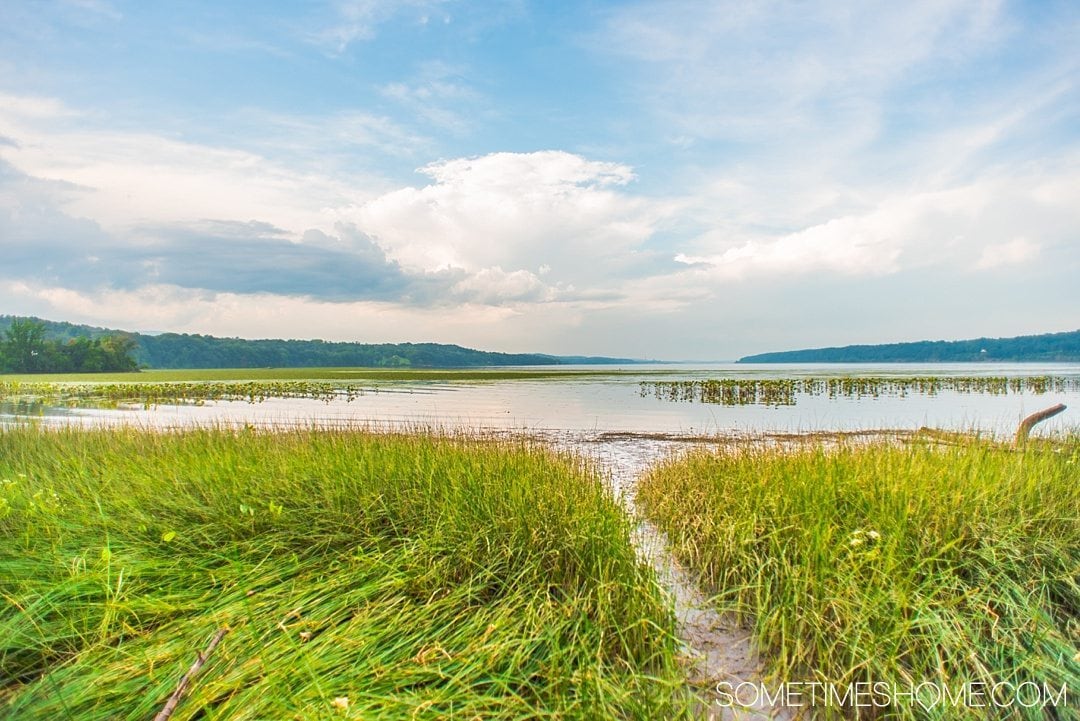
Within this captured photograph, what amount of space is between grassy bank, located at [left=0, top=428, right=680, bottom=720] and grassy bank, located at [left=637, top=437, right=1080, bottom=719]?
0.96m

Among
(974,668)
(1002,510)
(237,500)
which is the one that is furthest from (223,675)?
(1002,510)

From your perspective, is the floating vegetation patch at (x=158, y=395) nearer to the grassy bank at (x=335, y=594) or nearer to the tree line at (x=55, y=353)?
the tree line at (x=55, y=353)

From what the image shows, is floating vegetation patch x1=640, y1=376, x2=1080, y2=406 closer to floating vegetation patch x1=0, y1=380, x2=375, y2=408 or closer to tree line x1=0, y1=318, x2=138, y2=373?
floating vegetation patch x1=0, y1=380, x2=375, y2=408

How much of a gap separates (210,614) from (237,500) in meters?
2.09

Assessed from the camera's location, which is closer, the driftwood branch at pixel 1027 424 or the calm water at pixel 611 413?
the driftwood branch at pixel 1027 424

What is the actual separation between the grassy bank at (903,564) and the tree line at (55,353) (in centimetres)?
6990

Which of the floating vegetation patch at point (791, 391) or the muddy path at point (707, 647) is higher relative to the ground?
the muddy path at point (707, 647)

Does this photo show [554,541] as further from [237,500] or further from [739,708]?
[237,500]

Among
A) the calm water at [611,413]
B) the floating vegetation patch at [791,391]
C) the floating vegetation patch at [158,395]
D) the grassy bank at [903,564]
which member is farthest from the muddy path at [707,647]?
the floating vegetation patch at [158,395]

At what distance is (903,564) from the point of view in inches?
173

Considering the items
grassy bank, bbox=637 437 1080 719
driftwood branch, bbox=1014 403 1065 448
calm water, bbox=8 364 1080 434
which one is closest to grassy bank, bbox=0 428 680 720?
grassy bank, bbox=637 437 1080 719

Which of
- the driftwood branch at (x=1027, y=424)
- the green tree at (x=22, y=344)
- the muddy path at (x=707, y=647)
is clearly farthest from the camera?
the green tree at (x=22, y=344)

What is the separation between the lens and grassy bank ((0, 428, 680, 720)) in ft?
9.64

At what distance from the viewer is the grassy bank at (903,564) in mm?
3432
